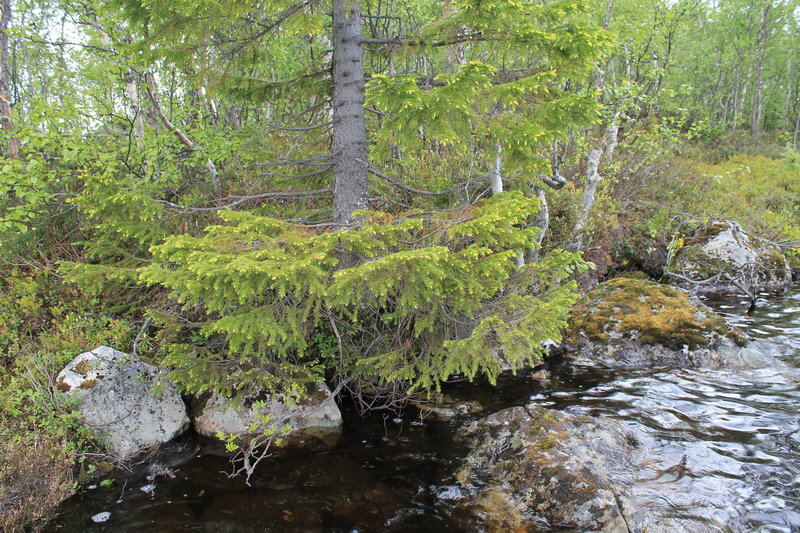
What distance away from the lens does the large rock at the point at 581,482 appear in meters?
4.03

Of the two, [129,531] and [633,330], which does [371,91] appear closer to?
[129,531]

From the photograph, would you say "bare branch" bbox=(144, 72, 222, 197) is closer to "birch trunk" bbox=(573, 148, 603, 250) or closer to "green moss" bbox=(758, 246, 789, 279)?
"birch trunk" bbox=(573, 148, 603, 250)

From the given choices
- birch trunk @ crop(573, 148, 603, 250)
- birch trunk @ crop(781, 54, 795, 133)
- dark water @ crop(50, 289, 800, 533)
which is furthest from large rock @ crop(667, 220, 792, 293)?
birch trunk @ crop(781, 54, 795, 133)

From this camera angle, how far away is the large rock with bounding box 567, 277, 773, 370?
731cm

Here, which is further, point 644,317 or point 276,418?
point 644,317

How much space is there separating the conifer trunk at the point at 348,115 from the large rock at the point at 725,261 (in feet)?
29.7

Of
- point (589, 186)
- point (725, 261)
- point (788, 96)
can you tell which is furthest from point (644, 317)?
point (788, 96)

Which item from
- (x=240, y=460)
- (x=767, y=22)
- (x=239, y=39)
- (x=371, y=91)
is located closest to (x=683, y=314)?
(x=371, y=91)

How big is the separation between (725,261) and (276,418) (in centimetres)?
1174

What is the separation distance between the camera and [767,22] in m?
25.3

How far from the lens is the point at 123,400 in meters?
5.36

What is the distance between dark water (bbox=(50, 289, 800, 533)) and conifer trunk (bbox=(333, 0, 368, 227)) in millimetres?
2965

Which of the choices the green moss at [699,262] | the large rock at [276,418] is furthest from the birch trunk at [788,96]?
the large rock at [276,418]

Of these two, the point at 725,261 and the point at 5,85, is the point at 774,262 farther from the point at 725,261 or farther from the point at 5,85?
the point at 5,85
